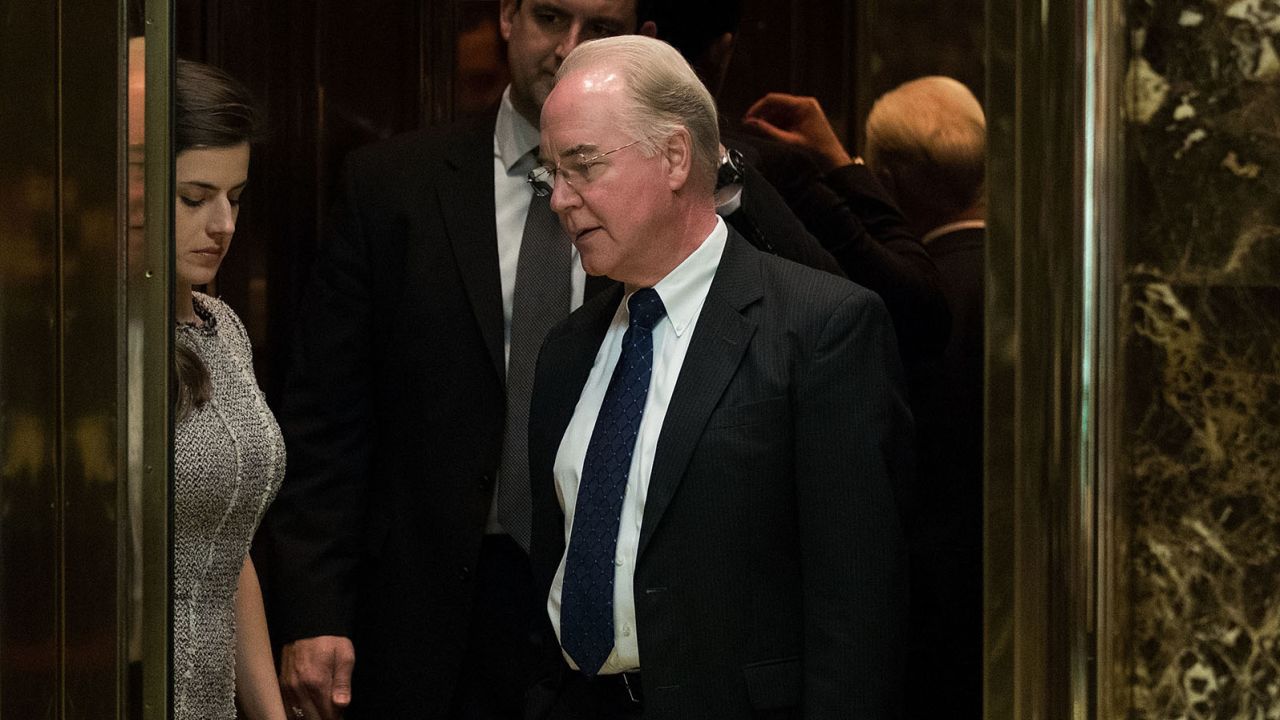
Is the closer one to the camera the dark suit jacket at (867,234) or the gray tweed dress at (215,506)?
the gray tweed dress at (215,506)

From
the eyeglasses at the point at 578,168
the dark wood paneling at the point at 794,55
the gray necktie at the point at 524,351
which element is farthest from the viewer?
the dark wood paneling at the point at 794,55

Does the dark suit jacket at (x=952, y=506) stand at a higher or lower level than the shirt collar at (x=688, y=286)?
lower

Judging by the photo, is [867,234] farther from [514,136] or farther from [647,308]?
[647,308]

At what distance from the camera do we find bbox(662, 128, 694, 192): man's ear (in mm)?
2531

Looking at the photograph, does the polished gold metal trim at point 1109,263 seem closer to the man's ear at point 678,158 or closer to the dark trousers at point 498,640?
the man's ear at point 678,158

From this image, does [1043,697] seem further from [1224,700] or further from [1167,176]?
[1167,176]

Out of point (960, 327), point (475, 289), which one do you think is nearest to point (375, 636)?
point (475, 289)

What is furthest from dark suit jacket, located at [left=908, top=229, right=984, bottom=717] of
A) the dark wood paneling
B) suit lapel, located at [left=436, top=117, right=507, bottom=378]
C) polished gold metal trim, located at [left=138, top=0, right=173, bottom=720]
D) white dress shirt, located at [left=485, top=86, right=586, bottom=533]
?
polished gold metal trim, located at [left=138, top=0, right=173, bottom=720]

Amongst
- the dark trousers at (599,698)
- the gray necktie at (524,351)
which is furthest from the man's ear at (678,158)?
the dark trousers at (599,698)

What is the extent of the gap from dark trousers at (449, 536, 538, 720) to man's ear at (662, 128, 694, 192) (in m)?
0.81

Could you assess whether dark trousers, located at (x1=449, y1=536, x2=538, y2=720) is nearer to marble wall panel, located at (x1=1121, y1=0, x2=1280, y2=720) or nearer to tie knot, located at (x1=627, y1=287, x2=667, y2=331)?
tie knot, located at (x1=627, y1=287, x2=667, y2=331)

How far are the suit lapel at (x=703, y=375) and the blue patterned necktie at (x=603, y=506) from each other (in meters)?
0.07

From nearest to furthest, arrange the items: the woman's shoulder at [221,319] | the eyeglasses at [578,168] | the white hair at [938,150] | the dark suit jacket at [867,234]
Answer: the eyeglasses at [578,168], the woman's shoulder at [221,319], the dark suit jacket at [867,234], the white hair at [938,150]

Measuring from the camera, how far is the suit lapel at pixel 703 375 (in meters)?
2.41
